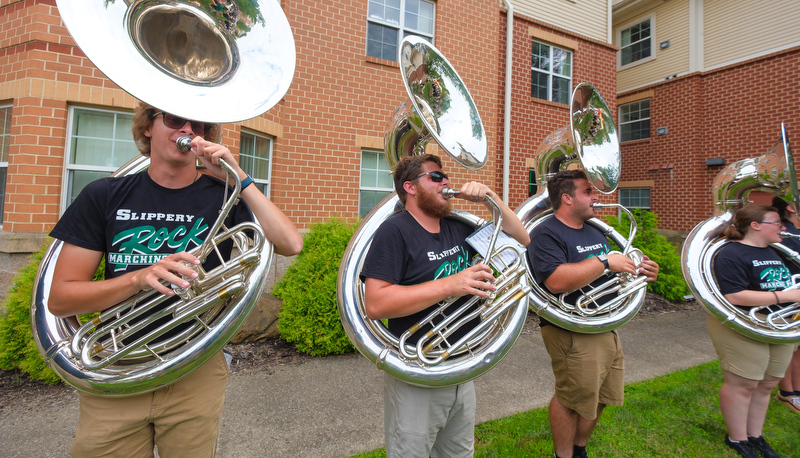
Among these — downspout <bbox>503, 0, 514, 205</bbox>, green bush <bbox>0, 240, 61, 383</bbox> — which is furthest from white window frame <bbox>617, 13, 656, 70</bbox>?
green bush <bbox>0, 240, 61, 383</bbox>

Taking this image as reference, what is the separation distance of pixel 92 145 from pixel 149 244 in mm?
3873

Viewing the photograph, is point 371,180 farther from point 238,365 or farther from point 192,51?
point 192,51

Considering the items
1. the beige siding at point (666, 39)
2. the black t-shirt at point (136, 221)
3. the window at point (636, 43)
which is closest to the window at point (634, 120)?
the beige siding at point (666, 39)

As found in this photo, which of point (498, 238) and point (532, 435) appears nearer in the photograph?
point (498, 238)

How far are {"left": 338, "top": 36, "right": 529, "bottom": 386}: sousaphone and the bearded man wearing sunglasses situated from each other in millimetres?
433

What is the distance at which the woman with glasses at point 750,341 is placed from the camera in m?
2.86

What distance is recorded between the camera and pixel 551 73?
8.66 m

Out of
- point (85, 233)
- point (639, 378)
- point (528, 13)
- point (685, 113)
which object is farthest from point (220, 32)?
point (685, 113)

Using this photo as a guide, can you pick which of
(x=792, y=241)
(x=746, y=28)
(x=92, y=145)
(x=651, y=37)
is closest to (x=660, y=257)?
(x=792, y=241)

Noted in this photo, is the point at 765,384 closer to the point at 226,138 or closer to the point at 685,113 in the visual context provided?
the point at 226,138

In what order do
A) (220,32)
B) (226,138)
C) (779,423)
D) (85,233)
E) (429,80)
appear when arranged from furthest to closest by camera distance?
(226,138), (779,423), (429,80), (220,32), (85,233)

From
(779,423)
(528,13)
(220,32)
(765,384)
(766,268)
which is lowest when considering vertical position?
(779,423)

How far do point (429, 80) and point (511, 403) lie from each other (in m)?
2.75

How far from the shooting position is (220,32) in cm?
176
